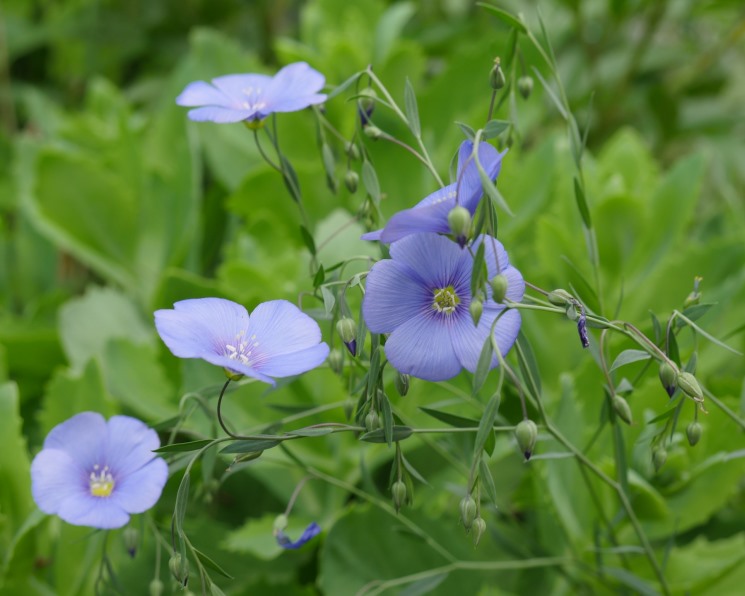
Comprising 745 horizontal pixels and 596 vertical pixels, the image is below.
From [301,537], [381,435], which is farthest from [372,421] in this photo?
[301,537]

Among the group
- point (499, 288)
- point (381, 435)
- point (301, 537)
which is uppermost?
point (499, 288)

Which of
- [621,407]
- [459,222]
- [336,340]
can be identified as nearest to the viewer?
[459,222]

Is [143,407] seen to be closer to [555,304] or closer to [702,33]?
[555,304]

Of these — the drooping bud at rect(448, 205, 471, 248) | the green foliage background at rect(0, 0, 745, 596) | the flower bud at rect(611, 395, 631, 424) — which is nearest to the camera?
the drooping bud at rect(448, 205, 471, 248)

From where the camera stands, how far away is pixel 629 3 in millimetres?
1360

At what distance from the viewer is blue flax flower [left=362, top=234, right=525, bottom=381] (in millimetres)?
407

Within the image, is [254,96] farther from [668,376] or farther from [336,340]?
[668,376]

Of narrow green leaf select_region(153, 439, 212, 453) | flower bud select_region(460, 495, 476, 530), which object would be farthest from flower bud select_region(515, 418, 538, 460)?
narrow green leaf select_region(153, 439, 212, 453)

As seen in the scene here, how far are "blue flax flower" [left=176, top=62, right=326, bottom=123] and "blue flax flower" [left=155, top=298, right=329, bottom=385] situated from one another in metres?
0.11

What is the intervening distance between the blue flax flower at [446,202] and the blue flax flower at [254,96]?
0.11 m

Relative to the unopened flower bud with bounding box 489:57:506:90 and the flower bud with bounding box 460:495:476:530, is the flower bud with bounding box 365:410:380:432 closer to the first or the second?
the flower bud with bounding box 460:495:476:530

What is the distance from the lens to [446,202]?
1.27 feet

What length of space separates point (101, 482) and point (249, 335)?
132 millimetres

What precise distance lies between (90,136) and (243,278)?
0.43 meters
